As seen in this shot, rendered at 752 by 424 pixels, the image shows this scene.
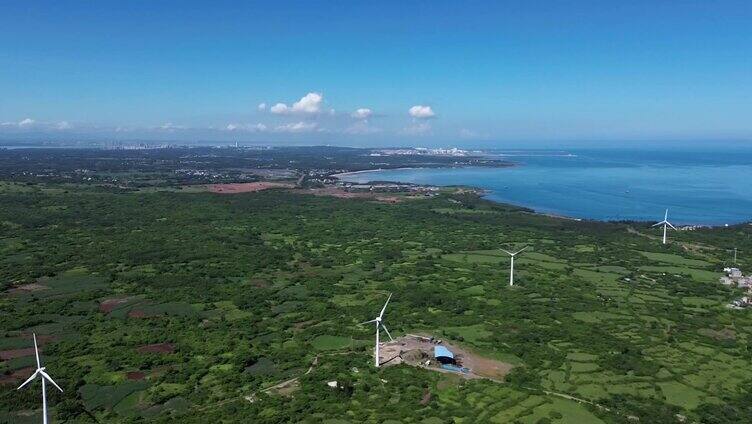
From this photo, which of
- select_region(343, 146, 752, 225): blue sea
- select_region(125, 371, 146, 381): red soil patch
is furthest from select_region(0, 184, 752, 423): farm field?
select_region(343, 146, 752, 225): blue sea

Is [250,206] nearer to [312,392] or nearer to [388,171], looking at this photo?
[312,392]

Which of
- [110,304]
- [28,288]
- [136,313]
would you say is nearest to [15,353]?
[136,313]

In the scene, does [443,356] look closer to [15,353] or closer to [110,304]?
[15,353]

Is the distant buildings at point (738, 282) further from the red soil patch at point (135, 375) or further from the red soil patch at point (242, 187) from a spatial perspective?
the red soil patch at point (242, 187)

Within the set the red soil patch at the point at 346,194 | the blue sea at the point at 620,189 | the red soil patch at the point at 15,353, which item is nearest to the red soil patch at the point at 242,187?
the red soil patch at the point at 346,194

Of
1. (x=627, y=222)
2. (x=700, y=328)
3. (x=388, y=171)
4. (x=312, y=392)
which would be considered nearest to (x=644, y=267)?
(x=700, y=328)
